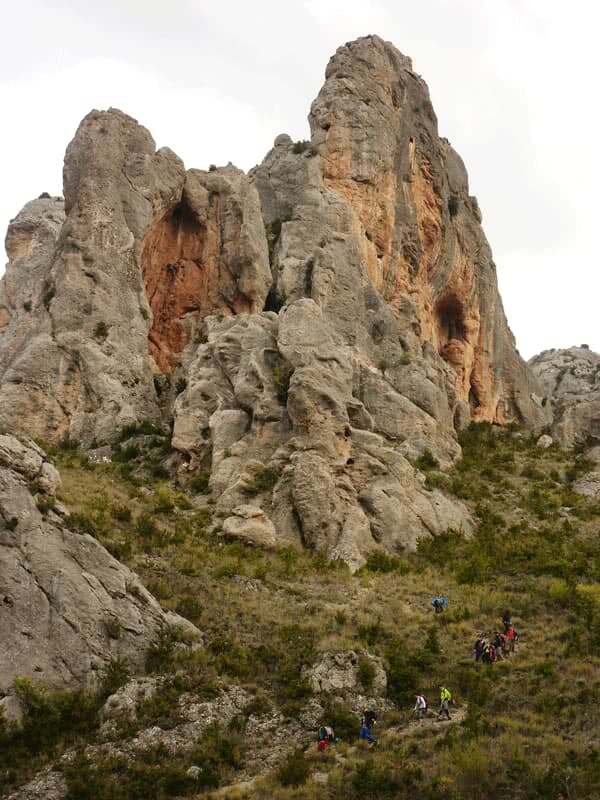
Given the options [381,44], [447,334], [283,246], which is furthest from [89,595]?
[381,44]

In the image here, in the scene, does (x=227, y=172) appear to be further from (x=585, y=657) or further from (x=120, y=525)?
(x=585, y=657)

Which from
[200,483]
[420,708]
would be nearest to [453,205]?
[200,483]

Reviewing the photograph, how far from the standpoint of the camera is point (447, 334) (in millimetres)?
61969

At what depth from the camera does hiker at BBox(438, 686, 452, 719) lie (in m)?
20.2

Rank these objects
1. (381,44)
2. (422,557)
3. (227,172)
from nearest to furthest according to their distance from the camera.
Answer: (422,557)
(227,172)
(381,44)

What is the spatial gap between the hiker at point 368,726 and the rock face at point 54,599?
5.09 meters

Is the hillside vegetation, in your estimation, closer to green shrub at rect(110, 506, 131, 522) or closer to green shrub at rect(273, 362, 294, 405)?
green shrub at rect(110, 506, 131, 522)

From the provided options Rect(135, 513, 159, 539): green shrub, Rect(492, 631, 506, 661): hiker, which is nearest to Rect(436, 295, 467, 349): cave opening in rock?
Rect(135, 513, 159, 539): green shrub

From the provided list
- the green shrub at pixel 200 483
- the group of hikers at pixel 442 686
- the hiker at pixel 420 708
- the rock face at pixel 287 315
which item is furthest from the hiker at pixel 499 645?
the green shrub at pixel 200 483

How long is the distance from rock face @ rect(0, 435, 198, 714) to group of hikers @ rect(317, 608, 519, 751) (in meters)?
4.96

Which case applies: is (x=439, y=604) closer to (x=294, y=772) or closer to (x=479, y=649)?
(x=479, y=649)

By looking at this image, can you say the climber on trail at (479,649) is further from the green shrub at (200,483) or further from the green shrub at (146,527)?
the green shrub at (200,483)

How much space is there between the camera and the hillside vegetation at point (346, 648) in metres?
17.4

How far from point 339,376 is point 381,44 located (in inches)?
1269
